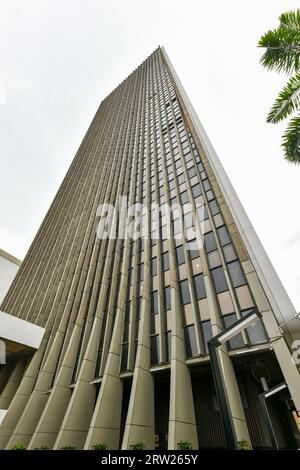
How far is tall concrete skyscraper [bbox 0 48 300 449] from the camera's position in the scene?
33.6 feet

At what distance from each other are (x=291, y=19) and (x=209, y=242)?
11084 millimetres

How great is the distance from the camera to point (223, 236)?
15031 mm

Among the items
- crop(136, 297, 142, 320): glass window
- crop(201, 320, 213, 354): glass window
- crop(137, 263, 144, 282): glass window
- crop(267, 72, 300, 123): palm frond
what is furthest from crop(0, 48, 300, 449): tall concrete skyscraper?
crop(267, 72, 300, 123): palm frond

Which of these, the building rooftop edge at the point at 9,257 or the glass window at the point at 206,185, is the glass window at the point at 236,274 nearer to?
the glass window at the point at 206,185

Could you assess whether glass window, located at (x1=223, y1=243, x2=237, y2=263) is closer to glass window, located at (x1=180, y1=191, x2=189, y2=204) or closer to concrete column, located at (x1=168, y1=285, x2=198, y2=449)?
concrete column, located at (x1=168, y1=285, x2=198, y2=449)

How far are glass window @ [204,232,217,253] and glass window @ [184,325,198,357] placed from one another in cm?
513

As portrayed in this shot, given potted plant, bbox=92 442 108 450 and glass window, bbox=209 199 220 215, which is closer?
potted plant, bbox=92 442 108 450

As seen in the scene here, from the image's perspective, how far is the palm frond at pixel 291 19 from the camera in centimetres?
777

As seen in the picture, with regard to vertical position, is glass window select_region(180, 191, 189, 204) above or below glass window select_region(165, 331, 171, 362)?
above

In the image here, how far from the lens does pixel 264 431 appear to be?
32.2 ft

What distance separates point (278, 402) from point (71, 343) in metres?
13.6

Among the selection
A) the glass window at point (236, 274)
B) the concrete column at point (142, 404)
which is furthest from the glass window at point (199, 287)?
the concrete column at point (142, 404)

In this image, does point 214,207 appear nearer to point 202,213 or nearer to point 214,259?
point 202,213

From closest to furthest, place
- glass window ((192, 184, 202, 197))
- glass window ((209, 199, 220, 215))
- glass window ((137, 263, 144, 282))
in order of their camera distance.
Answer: glass window ((209, 199, 220, 215))
glass window ((137, 263, 144, 282))
glass window ((192, 184, 202, 197))
